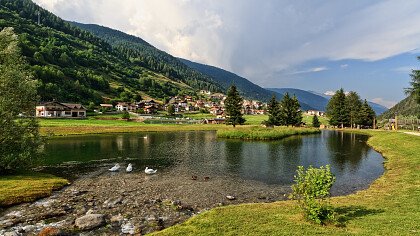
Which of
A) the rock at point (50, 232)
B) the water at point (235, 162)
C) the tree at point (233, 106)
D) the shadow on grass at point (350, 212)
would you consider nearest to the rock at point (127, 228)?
the rock at point (50, 232)

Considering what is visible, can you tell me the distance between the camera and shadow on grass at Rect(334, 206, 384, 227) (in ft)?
59.1

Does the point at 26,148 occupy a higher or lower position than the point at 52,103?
lower

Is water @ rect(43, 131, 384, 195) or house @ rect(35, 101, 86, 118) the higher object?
house @ rect(35, 101, 86, 118)

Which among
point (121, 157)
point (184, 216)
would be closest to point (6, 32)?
point (121, 157)

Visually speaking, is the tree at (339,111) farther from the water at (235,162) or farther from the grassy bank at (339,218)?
the grassy bank at (339,218)

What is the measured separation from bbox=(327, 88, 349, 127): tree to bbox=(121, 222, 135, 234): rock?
426 feet

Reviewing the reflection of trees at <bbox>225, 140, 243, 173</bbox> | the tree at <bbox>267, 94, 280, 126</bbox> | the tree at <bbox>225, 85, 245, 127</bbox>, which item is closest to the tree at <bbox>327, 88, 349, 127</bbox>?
the tree at <bbox>267, 94, 280, 126</bbox>

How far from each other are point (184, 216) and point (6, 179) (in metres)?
20.2

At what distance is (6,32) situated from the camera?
3428 centimetres

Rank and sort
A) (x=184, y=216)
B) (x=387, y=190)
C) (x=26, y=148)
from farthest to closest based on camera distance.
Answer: (x=26, y=148) < (x=387, y=190) < (x=184, y=216)

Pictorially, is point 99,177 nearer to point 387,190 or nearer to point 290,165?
point 290,165

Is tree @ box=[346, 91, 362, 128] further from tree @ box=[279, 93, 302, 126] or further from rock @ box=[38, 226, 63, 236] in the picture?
rock @ box=[38, 226, 63, 236]

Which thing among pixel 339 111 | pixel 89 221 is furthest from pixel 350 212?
pixel 339 111

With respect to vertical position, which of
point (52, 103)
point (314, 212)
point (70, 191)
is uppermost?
point (52, 103)
